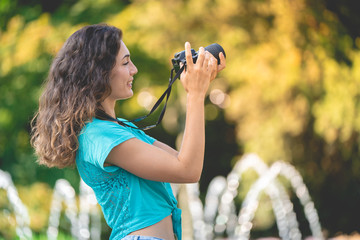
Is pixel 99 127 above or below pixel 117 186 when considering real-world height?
above

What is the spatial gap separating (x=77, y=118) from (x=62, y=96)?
0.12 metres

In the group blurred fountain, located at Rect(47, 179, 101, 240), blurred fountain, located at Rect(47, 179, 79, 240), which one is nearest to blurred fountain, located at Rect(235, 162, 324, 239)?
blurred fountain, located at Rect(47, 179, 101, 240)

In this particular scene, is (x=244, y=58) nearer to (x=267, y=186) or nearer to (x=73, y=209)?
(x=267, y=186)

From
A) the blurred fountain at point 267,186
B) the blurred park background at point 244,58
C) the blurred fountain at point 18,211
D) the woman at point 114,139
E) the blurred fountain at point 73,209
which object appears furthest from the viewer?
the blurred fountain at point 267,186

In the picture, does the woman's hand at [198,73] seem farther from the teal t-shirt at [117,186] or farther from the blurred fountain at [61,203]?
the blurred fountain at [61,203]

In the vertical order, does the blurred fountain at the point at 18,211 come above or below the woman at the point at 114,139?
below

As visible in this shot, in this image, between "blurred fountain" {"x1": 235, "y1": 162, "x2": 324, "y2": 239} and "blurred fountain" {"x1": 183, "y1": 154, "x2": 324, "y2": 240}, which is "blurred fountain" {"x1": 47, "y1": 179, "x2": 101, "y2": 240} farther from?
"blurred fountain" {"x1": 235, "y1": 162, "x2": 324, "y2": 239}

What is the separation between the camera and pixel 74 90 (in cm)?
166

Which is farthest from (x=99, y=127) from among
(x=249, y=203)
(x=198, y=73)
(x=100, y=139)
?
(x=249, y=203)

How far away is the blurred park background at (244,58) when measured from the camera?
6.89 metres

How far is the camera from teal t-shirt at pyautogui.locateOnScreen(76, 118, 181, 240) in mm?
1562

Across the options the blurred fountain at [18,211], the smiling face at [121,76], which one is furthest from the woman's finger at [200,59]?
the blurred fountain at [18,211]

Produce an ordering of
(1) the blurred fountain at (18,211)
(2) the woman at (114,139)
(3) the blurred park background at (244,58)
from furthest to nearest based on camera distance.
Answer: (3) the blurred park background at (244,58) < (1) the blurred fountain at (18,211) < (2) the woman at (114,139)

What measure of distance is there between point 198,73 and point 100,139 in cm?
35
